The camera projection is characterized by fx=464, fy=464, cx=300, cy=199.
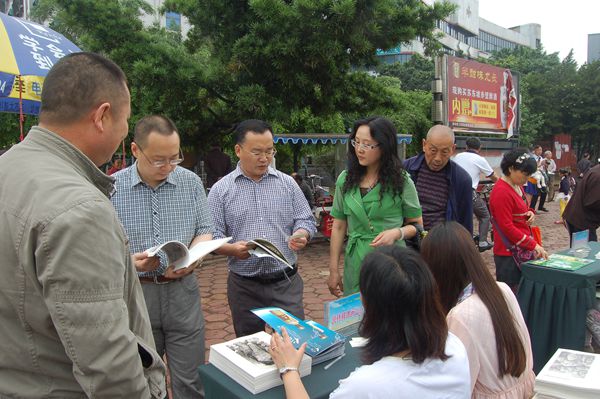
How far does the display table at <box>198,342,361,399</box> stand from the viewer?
1.59 metres

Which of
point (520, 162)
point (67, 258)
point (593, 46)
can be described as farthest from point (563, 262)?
point (593, 46)

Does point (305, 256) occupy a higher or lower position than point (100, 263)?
lower

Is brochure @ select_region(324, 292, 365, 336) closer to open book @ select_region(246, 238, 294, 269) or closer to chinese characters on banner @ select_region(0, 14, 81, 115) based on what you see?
open book @ select_region(246, 238, 294, 269)

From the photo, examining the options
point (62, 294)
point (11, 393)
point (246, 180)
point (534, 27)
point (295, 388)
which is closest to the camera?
point (62, 294)

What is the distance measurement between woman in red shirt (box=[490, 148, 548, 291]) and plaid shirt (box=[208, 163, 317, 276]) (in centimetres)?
165

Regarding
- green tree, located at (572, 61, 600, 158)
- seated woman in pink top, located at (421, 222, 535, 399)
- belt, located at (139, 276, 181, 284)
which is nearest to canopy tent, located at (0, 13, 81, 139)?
belt, located at (139, 276, 181, 284)

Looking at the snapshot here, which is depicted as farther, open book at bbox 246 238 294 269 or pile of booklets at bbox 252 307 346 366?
open book at bbox 246 238 294 269

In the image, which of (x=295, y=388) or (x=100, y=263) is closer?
(x=100, y=263)

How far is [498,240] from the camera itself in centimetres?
362

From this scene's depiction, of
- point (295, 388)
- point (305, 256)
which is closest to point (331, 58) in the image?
point (305, 256)

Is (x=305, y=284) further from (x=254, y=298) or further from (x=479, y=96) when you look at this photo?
(x=479, y=96)

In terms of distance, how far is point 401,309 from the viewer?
1313 mm

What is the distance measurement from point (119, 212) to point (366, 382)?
4.86 ft

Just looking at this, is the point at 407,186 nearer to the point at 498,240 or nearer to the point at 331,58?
the point at 498,240
